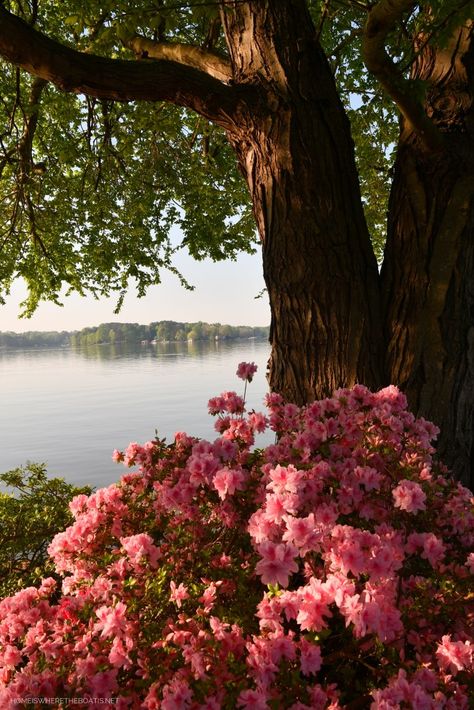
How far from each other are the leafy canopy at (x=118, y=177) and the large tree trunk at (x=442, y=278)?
8.58 ft

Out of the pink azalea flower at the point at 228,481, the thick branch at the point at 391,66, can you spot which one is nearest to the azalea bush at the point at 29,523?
the pink azalea flower at the point at 228,481

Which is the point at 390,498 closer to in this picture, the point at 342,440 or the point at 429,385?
the point at 342,440

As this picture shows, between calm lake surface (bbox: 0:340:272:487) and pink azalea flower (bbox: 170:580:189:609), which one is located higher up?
pink azalea flower (bbox: 170:580:189:609)

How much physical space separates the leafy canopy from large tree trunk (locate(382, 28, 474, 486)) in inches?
103

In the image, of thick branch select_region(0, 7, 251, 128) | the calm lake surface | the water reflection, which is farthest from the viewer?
the water reflection

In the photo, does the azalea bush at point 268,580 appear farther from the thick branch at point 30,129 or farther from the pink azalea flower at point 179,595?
the thick branch at point 30,129

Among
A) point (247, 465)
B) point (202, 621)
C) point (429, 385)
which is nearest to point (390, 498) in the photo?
point (247, 465)

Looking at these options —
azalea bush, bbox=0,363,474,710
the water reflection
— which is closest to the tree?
azalea bush, bbox=0,363,474,710

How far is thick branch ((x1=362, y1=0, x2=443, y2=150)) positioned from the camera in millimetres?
3591

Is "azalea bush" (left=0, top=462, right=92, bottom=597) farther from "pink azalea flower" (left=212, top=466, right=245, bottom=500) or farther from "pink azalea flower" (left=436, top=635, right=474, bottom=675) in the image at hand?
"pink azalea flower" (left=436, top=635, right=474, bottom=675)

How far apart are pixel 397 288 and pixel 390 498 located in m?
2.44

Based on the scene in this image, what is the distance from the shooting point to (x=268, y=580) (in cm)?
209

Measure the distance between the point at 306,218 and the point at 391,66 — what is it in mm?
1268

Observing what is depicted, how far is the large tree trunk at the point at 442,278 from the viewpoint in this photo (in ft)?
14.9
